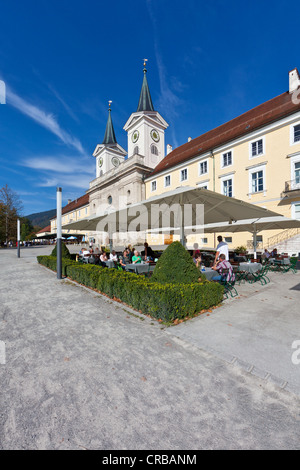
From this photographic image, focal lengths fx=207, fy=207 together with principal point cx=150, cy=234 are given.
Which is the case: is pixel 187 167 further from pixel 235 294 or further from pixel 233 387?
pixel 233 387

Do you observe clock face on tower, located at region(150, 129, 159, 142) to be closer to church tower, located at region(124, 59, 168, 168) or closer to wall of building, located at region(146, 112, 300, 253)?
church tower, located at region(124, 59, 168, 168)

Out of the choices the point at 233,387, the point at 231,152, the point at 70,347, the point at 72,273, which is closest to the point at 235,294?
the point at 233,387

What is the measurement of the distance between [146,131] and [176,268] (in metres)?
36.6

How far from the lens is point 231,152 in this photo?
22828 millimetres

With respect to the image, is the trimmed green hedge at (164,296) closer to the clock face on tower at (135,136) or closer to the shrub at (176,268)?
the shrub at (176,268)

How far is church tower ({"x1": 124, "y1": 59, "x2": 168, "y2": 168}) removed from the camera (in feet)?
121

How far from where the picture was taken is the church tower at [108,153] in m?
49.1

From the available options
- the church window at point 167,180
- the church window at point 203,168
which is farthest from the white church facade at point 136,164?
the church window at point 203,168

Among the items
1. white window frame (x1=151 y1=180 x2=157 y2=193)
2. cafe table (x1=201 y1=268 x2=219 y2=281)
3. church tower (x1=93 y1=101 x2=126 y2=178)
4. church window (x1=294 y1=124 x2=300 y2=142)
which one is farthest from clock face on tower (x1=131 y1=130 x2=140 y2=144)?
cafe table (x1=201 y1=268 x2=219 y2=281)

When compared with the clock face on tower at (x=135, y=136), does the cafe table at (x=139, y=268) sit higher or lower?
lower

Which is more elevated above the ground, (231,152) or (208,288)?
(231,152)

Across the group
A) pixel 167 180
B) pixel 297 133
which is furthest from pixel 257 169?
pixel 167 180

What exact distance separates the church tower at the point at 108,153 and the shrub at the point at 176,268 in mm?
46167

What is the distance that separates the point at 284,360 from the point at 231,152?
77.6 feet
